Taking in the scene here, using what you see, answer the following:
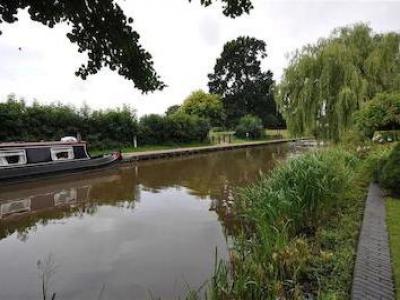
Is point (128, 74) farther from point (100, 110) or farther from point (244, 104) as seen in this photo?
point (244, 104)

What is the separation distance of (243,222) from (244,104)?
3721cm

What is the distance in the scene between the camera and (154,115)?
85.7 ft

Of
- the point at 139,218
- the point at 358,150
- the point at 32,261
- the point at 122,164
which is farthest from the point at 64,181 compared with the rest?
the point at 358,150

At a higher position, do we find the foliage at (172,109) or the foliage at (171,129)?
the foliage at (172,109)

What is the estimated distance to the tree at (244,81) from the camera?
143 feet

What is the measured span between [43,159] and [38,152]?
13.2 inches

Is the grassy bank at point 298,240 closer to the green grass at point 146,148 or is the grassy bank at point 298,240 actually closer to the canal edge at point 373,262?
the canal edge at point 373,262

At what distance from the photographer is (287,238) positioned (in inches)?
192

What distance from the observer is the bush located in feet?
22.0

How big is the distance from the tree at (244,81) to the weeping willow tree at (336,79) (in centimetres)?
2538

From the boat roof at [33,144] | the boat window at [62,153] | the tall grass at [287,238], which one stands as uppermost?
the boat roof at [33,144]

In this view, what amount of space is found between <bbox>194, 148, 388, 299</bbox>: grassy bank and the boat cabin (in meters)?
9.70

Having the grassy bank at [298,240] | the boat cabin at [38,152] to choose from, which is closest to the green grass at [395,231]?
the grassy bank at [298,240]

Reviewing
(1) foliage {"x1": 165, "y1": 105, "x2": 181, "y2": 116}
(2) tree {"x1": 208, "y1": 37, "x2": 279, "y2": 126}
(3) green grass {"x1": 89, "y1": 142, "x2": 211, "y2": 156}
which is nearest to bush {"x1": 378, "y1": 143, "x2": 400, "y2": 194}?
(3) green grass {"x1": 89, "y1": 142, "x2": 211, "y2": 156}
